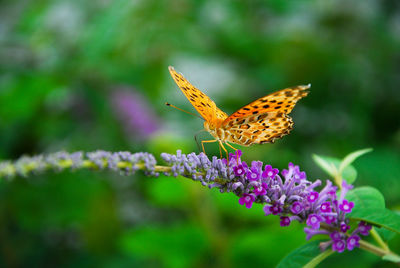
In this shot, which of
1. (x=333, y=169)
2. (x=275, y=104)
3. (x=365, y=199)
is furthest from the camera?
(x=275, y=104)

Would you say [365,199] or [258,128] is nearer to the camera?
[365,199]

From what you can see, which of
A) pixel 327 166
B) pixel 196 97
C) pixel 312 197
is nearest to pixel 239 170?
pixel 312 197

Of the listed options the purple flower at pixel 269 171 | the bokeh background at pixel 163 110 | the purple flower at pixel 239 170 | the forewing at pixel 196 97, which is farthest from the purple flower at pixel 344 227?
the bokeh background at pixel 163 110

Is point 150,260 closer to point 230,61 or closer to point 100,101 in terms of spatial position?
point 100,101

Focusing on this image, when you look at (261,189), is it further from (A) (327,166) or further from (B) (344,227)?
(A) (327,166)

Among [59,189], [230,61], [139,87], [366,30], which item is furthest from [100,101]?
[366,30]

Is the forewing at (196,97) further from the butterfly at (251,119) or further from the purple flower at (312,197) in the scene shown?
the purple flower at (312,197)
